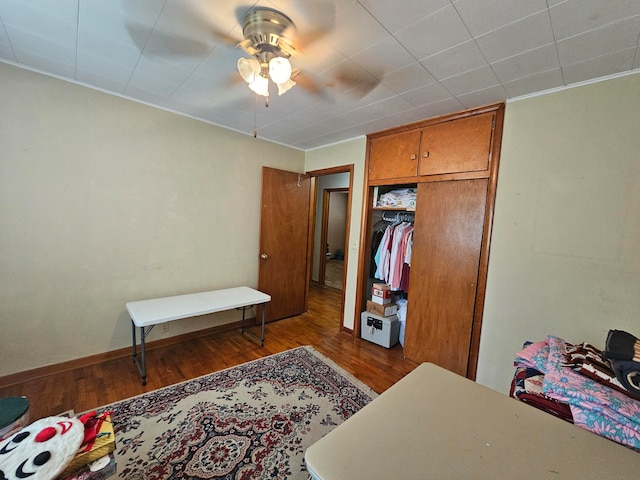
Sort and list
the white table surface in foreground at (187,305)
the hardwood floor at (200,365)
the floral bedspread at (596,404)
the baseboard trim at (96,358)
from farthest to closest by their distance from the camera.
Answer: the white table surface in foreground at (187,305) → the baseboard trim at (96,358) → the hardwood floor at (200,365) → the floral bedspread at (596,404)

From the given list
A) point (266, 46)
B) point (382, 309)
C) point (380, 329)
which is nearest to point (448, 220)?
point (382, 309)

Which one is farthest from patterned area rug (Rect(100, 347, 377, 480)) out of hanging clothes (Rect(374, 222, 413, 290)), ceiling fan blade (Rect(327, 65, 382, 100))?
ceiling fan blade (Rect(327, 65, 382, 100))

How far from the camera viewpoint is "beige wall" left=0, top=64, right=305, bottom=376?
2078 mm

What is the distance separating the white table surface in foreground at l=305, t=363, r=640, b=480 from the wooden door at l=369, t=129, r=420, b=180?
7.39ft

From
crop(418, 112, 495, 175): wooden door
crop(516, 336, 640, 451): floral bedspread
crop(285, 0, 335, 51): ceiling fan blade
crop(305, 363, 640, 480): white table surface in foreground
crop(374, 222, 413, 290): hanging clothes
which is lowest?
crop(305, 363, 640, 480): white table surface in foreground

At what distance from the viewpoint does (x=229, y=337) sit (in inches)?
125

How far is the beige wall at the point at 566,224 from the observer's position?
1.64 metres

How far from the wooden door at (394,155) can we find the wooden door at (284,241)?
120cm

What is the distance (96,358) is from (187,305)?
3.08 ft

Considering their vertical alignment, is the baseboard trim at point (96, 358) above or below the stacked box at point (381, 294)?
below

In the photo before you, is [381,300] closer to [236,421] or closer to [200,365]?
[236,421]

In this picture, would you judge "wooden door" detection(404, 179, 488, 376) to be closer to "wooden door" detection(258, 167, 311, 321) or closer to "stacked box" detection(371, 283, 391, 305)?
"stacked box" detection(371, 283, 391, 305)

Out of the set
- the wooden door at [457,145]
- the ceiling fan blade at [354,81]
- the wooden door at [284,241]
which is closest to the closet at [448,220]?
the wooden door at [457,145]

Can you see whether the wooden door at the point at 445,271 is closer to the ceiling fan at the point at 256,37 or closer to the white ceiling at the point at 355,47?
the white ceiling at the point at 355,47
